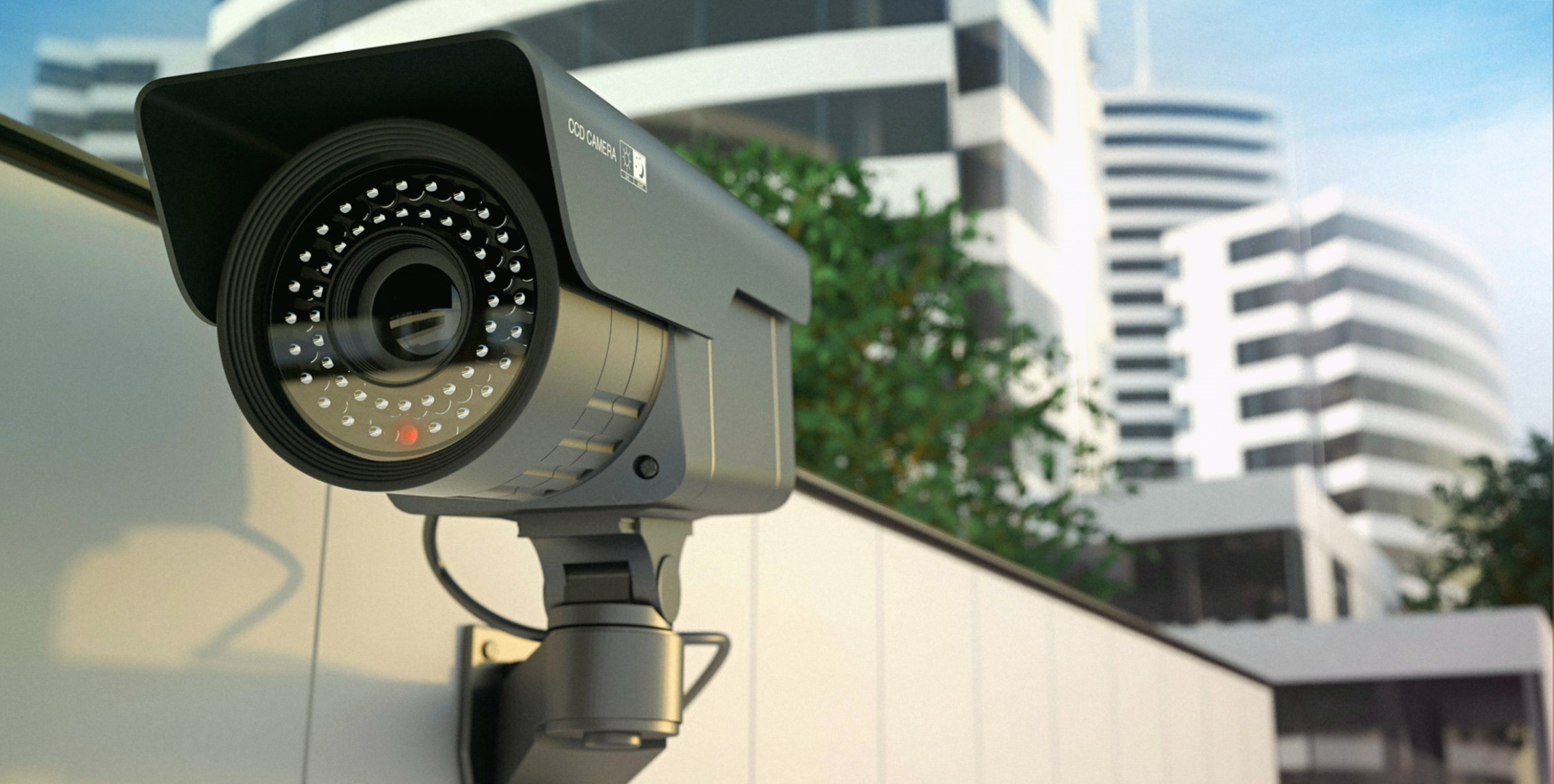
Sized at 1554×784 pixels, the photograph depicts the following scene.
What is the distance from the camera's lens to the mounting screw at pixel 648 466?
A: 867 millimetres

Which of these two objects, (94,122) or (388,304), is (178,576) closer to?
(388,304)

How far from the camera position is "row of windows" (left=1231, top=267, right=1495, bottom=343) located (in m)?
38.3

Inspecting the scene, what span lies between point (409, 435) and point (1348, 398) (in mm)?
41676

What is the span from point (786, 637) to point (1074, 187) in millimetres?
12457

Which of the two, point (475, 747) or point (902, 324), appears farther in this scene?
point (902, 324)

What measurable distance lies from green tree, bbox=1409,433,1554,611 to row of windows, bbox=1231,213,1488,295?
15.4 metres

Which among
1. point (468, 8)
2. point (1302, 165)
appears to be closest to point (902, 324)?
point (468, 8)

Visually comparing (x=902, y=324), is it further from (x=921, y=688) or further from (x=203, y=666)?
(x=203, y=666)

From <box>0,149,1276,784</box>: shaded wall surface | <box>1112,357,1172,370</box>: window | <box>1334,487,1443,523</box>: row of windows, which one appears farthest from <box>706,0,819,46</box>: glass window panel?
<box>1112,357,1172,370</box>: window

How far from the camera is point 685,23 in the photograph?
894 centimetres

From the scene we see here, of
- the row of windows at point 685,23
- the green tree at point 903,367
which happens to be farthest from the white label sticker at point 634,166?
the row of windows at point 685,23

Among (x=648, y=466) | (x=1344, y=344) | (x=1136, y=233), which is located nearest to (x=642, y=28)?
(x=648, y=466)

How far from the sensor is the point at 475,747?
121 cm

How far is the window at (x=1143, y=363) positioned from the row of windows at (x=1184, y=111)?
1038 centimetres
